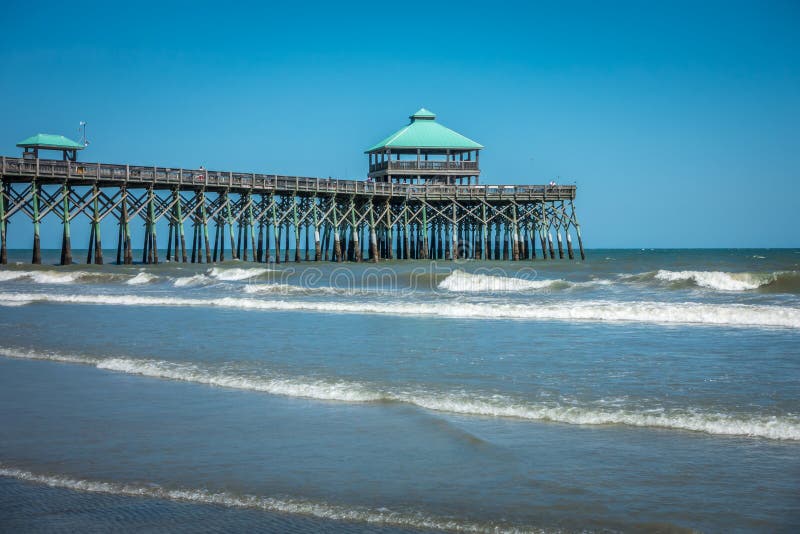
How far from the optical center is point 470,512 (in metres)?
5.03

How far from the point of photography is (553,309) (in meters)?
18.0

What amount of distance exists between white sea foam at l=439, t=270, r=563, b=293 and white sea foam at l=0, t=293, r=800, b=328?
6.93 meters

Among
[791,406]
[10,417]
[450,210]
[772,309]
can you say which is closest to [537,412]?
[791,406]

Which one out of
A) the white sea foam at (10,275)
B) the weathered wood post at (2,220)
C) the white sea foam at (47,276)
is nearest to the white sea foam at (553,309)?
the white sea foam at (47,276)

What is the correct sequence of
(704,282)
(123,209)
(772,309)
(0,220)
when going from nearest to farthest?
1. (772,309)
2. (704,282)
3. (0,220)
4. (123,209)

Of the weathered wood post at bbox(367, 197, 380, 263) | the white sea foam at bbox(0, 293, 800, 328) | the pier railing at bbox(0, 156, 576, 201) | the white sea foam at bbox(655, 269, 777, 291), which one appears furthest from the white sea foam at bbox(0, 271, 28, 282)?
the white sea foam at bbox(655, 269, 777, 291)

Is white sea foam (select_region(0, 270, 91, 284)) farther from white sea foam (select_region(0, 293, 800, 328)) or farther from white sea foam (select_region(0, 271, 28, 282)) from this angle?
white sea foam (select_region(0, 293, 800, 328))

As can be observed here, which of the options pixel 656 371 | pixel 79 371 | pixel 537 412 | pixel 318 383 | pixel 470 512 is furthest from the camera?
pixel 79 371

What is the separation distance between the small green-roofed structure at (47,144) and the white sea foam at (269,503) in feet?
123

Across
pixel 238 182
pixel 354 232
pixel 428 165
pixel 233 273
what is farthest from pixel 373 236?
pixel 233 273

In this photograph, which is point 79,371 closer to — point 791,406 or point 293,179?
point 791,406

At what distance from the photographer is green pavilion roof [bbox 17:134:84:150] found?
1548 inches

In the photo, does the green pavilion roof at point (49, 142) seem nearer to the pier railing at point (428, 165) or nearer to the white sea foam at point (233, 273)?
the white sea foam at point (233, 273)

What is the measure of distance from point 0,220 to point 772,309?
29493mm
